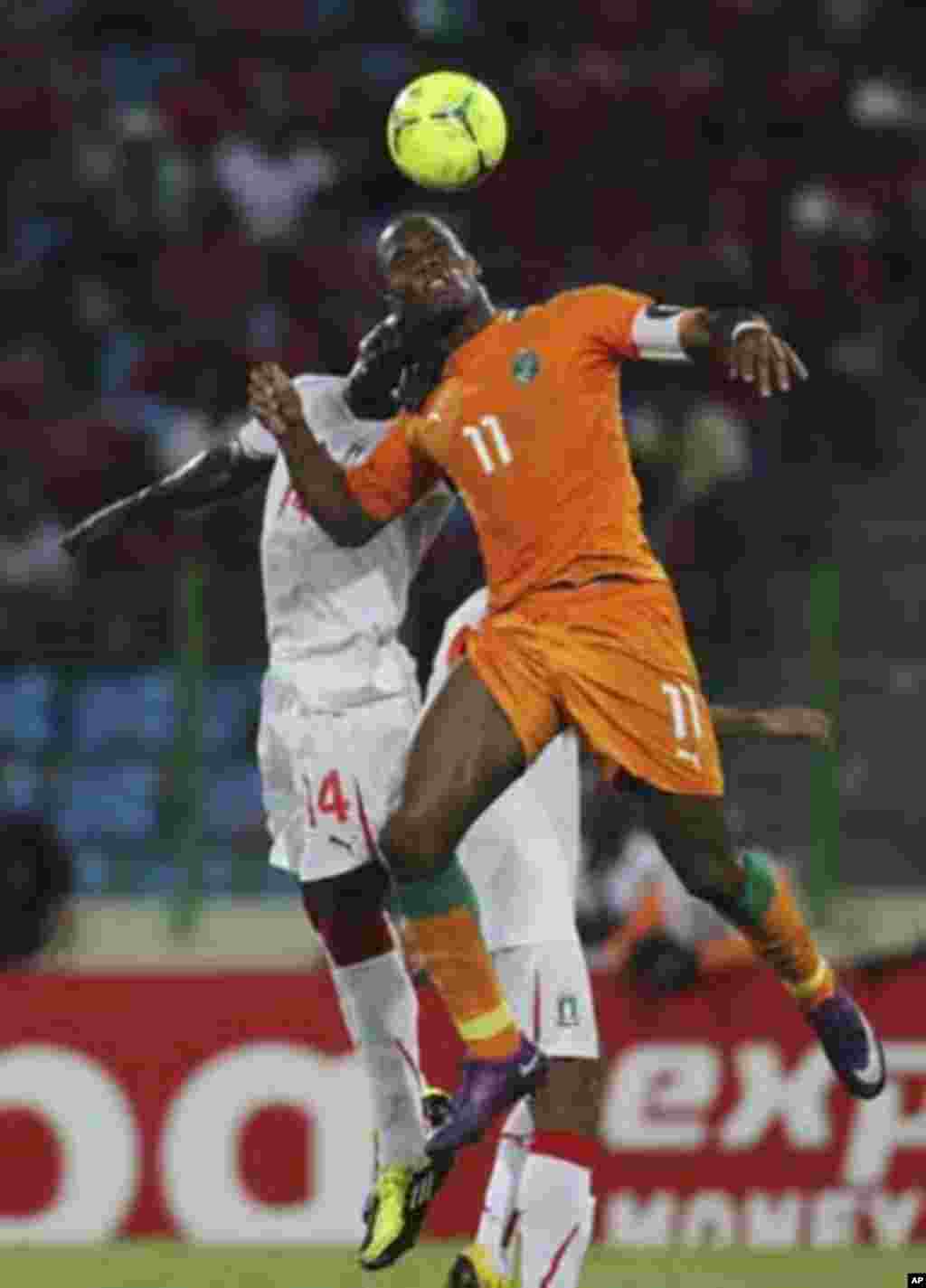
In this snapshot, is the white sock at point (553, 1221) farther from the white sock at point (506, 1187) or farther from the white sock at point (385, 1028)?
the white sock at point (385, 1028)

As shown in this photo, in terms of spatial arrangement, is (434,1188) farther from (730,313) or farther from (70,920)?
(70,920)

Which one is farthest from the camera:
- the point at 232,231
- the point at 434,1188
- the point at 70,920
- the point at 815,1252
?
the point at 232,231

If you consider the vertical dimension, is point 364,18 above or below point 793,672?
above

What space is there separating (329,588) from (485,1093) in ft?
5.73

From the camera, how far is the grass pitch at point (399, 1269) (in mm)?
10500

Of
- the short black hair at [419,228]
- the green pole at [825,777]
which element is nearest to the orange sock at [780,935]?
the short black hair at [419,228]

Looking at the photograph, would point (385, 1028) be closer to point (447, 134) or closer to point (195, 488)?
point (195, 488)

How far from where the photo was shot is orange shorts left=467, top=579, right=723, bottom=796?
29.8 ft

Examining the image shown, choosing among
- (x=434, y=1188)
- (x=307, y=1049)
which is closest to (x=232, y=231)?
(x=307, y=1049)

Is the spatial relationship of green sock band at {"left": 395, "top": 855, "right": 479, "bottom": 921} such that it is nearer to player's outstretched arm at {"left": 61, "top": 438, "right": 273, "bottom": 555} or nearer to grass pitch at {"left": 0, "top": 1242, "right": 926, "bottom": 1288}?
grass pitch at {"left": 0, "top": 1242, "right": 926, "bottom": 1288}

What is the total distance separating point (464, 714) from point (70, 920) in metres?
5.74

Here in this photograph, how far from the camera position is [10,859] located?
14344 millimetres

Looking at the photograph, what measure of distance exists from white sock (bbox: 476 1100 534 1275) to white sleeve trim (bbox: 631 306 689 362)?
5.71ft

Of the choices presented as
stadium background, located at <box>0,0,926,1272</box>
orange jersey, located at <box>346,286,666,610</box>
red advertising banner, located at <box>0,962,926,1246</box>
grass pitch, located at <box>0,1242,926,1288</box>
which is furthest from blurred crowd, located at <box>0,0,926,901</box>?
orange jersey, located at <box>346,286,666,610</box>
